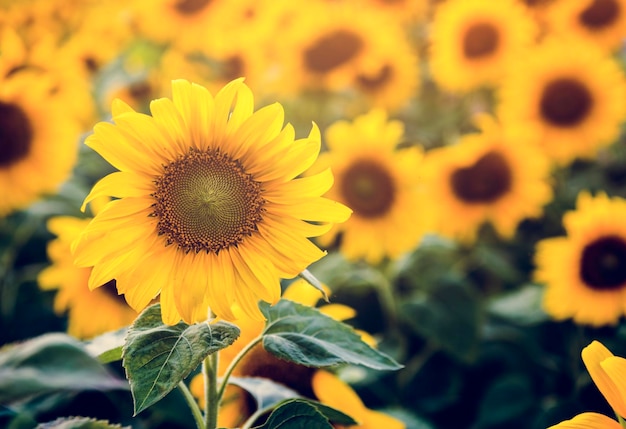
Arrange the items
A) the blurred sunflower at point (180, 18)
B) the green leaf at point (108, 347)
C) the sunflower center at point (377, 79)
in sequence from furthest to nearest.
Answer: the blurred sunflower at point (180, 18) → the sunflower center at point (377, 79) → the green leaf at point (108, 347)

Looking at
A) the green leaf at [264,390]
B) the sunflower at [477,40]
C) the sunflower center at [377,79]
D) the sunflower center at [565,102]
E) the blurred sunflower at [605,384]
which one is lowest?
the blurred sunflower at [605,384]

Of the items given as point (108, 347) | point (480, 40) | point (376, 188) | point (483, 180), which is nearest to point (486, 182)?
point (483, 180)

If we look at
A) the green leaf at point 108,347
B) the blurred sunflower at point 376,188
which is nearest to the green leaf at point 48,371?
the green leaf at point 108,347

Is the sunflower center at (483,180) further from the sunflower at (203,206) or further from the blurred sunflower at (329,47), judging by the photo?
the sunflower at (203,206)

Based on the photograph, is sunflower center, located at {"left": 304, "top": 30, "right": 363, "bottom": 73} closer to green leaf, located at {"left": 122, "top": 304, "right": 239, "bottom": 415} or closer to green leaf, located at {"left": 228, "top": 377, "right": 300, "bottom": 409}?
green leaf, located at {"left": 228, "top": 377, "right": 300, "bottom": 409}

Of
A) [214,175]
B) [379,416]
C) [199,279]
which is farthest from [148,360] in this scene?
[379,416]

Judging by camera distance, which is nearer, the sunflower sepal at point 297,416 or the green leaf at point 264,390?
the sunflower sepal at point 297,416

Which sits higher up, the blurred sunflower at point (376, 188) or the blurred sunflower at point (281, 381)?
→ the blurred sunflower at point (376, 188)
